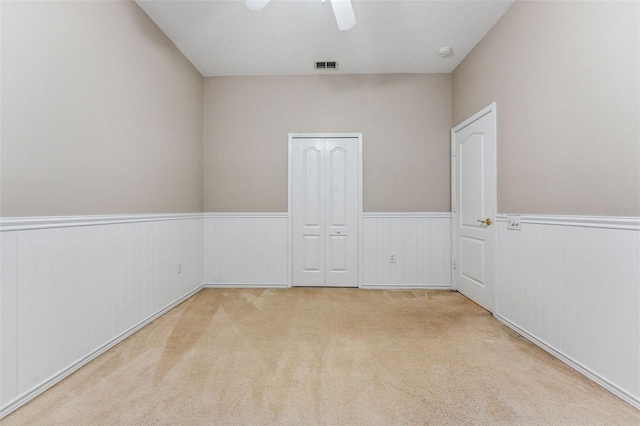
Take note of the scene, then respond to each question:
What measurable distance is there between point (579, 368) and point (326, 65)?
12.0ft

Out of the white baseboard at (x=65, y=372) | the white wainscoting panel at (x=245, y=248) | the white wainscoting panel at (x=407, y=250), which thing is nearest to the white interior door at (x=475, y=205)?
the white wainscoting panel at (x=407, y=250)

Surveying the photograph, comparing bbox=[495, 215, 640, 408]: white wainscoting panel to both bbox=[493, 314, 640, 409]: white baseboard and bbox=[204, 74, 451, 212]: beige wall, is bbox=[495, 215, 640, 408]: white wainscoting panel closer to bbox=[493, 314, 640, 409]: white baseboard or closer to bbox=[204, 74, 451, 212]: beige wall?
bbox=[493, 314, 640, 409]: white baseboard

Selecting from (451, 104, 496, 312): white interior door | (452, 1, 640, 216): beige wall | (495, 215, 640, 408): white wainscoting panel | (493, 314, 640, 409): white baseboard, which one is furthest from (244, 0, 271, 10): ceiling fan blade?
(493, 314, 640, 409): white baseboard

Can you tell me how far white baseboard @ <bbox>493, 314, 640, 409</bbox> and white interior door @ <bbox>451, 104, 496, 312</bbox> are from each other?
0.54 meters

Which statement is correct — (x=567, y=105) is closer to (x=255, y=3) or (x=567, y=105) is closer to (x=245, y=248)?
(x=255, y=3)

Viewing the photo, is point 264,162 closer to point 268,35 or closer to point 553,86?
point 268,35

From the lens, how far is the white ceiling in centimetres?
261

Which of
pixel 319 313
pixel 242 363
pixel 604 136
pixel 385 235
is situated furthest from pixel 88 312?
pixel 604 136

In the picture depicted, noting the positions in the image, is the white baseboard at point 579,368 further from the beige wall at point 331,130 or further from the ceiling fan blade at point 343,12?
the ceiling fan blade at point 343,12

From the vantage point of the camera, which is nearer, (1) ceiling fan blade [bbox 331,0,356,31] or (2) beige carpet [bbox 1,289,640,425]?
(2) beige carpet [bbox 1,289,640,425]

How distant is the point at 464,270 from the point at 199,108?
3870 mm

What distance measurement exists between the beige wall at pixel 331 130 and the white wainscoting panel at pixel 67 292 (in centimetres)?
141

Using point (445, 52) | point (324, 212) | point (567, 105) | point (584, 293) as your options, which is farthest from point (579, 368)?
point (445, 52)

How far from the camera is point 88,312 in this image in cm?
198
